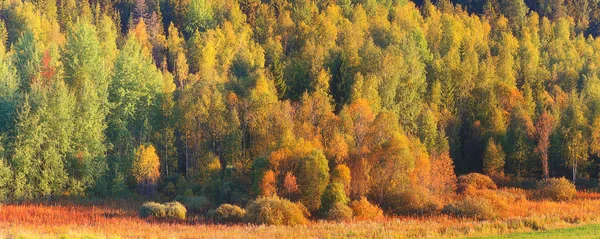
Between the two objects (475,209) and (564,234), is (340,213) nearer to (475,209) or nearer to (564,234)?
(475,209)

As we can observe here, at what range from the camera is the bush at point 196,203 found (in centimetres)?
4244

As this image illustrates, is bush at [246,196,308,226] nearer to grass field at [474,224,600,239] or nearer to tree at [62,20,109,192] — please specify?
grass field at [474,224,600,239]

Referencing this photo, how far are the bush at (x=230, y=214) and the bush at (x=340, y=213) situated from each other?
5836 mm

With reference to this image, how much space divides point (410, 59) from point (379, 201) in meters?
24.9

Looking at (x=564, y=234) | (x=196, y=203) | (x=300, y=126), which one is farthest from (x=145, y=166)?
(x=564, y=234)

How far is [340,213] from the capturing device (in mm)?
38688

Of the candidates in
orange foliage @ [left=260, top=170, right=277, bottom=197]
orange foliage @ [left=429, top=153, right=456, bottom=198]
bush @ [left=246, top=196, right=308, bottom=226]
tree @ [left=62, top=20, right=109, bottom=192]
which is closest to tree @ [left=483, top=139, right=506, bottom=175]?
orange foliage @ [left=429, top=153, right=456, bottom=198]

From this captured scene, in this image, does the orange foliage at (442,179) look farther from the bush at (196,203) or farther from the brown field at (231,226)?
the bush at (196,203)

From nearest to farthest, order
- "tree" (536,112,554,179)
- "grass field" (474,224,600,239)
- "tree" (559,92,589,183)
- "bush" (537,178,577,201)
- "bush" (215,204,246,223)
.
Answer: "grass field" (474,224,600,239), "bush" (215,204,246,223), "bush" (537,178,577,201), "tree" (536,112,554,179), "tree" (559,92,589,183)

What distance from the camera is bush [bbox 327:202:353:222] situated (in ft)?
126

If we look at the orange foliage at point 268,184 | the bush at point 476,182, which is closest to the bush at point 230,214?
the orange foliage at point 268,184

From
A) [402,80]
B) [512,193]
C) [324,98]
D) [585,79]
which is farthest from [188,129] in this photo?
[585,79]

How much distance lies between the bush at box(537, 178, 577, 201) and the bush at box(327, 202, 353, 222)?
66.9 ft

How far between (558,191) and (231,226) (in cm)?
2922
